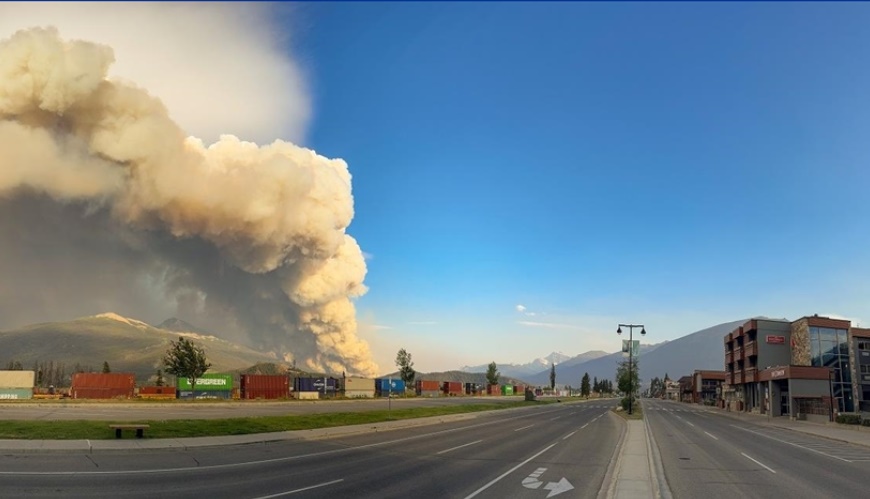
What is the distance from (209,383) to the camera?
7325 cm

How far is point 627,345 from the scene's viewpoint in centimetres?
5138

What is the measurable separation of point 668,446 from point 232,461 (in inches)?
712

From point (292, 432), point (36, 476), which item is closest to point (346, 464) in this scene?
point (36, 476)

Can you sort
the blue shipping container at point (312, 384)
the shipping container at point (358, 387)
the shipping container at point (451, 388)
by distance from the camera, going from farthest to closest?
the shipping container at point (451, 388) → the shipping container at point (358, 387) → the blue shipping container at point (312, 384)

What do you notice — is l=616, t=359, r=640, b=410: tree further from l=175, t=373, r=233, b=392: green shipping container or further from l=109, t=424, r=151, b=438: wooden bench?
l=175, t=373, r=233, b=392: green shipping container

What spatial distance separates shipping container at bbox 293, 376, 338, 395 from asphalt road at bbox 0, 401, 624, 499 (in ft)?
201

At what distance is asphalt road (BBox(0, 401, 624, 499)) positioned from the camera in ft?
40.5

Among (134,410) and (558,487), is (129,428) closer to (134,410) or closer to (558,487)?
(558,487)

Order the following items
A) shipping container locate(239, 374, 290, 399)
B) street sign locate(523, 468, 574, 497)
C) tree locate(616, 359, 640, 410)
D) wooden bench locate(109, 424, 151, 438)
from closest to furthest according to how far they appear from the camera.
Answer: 1. street sign locate(523, 468, 574, 497)
2. wooden bench locate(109, 424, 151, 438)
3. tree locate(616, 359, 640, 410)
4. shipping container locate(239, 374, 290, 399)

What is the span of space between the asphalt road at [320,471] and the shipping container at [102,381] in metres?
53.6

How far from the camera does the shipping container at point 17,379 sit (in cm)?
6450

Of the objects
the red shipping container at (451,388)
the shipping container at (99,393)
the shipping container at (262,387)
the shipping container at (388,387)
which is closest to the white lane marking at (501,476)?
the shipping container at (262,387)

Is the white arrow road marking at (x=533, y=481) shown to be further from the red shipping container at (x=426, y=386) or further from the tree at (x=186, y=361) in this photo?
the red shipping container at (x=426, y=386)

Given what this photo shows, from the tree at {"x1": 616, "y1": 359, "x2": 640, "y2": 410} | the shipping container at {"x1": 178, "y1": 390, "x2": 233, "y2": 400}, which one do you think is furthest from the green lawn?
the shipping container at {"x1": 178, "y1": 390, "x2": 233, "y2": 400}
